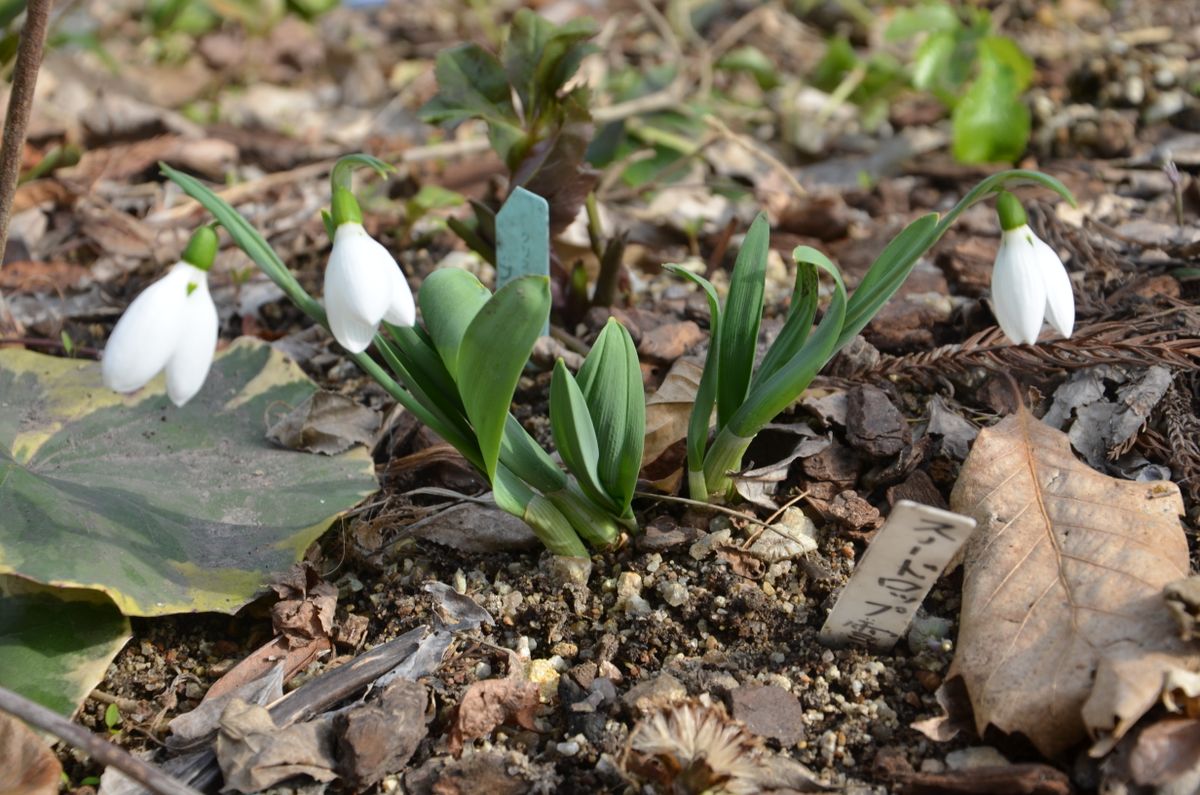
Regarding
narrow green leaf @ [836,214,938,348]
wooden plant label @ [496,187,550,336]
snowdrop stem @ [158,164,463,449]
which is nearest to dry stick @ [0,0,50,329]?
snowdrop stem @ [158,164,463,449]

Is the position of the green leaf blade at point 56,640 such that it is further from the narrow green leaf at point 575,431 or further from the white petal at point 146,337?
the narrow green leaf at point 575,431

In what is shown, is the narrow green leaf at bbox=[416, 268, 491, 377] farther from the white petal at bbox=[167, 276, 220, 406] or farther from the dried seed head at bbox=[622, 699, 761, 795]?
the dried seed head at bbox=[622, 699, 761, 795]

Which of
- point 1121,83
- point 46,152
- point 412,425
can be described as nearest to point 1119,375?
point 412,425

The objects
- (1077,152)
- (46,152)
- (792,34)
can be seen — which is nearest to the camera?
(1077,152)

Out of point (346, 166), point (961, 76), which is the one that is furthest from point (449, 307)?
point (961, 76)

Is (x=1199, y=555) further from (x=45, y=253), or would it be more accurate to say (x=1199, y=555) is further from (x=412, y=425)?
(x=45, y=253)

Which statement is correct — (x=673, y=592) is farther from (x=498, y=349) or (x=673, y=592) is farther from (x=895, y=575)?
(x=498, y=349)

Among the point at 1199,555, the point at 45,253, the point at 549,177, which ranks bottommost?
the point at 1199,555

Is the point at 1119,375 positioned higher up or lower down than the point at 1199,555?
higher up
